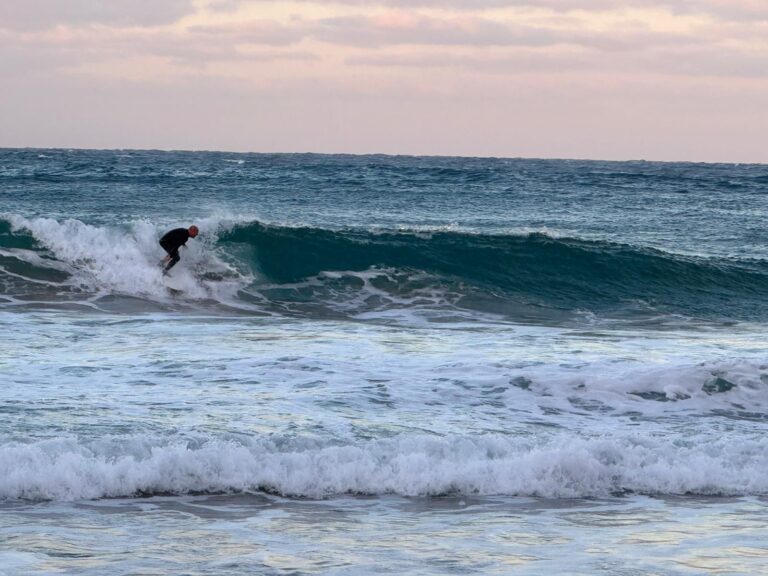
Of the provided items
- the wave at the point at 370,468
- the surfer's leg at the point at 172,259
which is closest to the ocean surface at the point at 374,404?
the wave at the point at 370,468

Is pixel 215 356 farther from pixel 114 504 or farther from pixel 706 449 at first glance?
pixel 706 449

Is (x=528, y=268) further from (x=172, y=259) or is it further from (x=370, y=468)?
(x=370, y=468)

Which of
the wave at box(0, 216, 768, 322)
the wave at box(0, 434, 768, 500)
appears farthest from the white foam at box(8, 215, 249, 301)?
the wave at box(0, 434, 768, 500)

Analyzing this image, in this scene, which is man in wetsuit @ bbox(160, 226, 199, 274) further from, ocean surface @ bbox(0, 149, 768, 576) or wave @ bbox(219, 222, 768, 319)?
wave @ bbox(219, 222, 768, 319)

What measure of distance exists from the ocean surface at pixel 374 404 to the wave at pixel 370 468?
18 mm

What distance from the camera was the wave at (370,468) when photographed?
24.3 feet

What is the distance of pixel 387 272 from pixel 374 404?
964cm

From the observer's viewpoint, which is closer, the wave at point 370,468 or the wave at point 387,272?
the wave at point 370,468

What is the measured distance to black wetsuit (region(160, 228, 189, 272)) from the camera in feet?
57.2

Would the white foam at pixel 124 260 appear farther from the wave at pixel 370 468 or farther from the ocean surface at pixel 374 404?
the wave at pixel 370 468

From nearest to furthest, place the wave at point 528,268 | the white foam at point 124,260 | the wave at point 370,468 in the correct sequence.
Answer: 1. the wave at point 370,468
2. the white foam at point 124,260
3. the wave at point 528,268

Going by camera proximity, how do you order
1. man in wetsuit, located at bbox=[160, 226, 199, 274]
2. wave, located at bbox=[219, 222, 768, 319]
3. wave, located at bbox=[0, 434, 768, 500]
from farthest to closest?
wave, located at bbox=[219, 222, 768, 319]
man in wetsuit, located at bbox=[160, 226, 199, 274]
wave, located at bbox=[0, 434, 768, 500]

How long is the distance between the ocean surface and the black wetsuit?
0.26 meters

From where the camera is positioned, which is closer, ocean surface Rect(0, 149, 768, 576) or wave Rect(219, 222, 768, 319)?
ocean surface Rect(0, 149, 768, 576)
